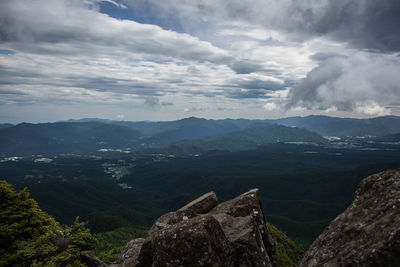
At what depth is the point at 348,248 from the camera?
14766 millimetres

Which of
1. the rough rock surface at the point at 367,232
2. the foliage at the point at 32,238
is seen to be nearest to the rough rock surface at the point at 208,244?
the rough rock surface at the point at 367,232

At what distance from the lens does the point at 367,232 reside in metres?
14.6

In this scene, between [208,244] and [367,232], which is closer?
[367,232]

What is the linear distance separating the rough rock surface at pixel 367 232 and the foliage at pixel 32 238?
2734 centimetres

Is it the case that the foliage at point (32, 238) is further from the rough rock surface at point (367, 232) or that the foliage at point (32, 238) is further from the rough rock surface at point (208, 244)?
the rough rock surface at point (367, 232)

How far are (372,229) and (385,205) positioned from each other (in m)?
2.19

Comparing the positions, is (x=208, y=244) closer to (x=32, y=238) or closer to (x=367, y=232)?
(x=367, y=232)

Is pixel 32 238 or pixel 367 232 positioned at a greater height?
pixel 367 232

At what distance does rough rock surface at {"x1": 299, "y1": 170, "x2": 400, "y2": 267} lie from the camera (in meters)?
12.4

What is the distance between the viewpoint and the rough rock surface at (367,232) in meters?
12.4

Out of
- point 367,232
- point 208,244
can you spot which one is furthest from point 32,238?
point 367,232

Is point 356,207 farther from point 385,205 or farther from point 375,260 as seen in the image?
point 375,260

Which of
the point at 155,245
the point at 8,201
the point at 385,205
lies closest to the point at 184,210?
the point at 155,245

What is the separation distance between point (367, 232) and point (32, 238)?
3978 centimetres
